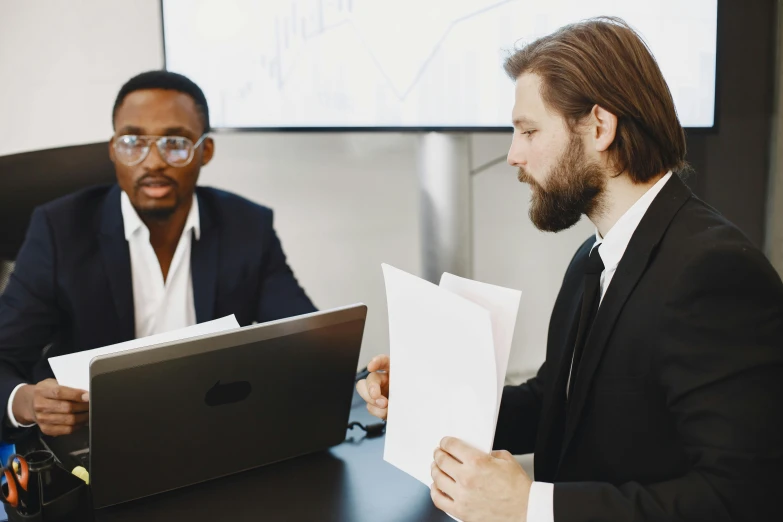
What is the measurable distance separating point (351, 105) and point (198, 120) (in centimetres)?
54

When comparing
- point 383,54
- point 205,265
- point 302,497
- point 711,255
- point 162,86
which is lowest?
point 302,497

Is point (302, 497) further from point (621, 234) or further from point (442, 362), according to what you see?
point (621, 234)

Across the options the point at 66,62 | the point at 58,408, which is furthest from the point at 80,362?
the point at 66,62

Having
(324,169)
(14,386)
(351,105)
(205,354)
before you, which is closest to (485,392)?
(205,354)

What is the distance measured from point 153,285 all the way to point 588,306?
3.40 feet

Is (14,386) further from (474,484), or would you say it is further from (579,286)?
(579,286)

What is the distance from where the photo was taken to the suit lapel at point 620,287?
1.01 m

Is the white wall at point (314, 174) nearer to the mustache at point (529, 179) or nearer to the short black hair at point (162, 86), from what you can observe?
the short black hair at point (162, 86)

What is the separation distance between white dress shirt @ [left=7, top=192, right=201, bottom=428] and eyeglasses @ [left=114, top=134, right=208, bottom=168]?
93mm

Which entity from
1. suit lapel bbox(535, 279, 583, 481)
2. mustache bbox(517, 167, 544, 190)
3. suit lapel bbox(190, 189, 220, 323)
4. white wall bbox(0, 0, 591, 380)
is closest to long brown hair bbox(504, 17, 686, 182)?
mustache bbox(517, 167, 544, 190)

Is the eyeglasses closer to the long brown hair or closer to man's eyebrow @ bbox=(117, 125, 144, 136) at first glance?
man's eyebrow @ bbox=(117, 125, 144, 136)

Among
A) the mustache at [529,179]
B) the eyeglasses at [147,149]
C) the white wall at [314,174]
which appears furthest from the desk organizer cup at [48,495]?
the white wall at [314,174]

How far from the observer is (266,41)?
2.18 metres

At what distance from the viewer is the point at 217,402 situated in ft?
3.18
